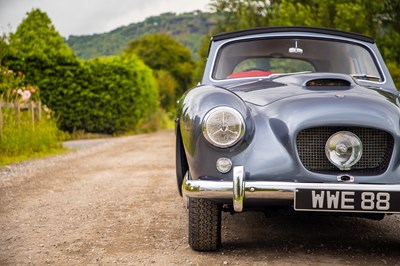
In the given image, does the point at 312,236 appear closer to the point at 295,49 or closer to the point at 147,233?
the point at 147,233

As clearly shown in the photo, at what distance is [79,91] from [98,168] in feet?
40.6

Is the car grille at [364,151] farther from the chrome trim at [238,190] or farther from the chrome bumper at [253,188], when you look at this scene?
the chrome trim at [238,190]

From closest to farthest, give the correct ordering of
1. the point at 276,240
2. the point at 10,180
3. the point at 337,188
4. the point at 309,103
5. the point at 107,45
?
1. the point at 337,188
2. the point at 309,103
3. the point at 276,240
4. the point at 10,180
5. the point at 107,45

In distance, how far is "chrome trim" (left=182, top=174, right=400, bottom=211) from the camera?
3168 mm

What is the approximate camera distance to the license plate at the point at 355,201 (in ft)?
10.4

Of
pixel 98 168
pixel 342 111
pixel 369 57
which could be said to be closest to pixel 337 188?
pixel 342 111

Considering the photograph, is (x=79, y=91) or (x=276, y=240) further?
(x=79, y=91)

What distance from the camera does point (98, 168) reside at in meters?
8.93

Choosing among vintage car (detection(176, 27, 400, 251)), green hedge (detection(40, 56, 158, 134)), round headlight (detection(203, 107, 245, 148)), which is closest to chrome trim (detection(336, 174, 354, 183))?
vintage car (detection(176, 27, 400, 251))

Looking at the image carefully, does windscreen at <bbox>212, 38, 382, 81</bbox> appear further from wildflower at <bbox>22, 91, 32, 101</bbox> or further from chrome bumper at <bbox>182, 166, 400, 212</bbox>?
wildflower at <bbox>22, 91, 32, 101</bbox>

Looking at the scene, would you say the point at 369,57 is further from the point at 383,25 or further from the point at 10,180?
the point at 383,25

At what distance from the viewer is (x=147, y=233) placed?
165 inches

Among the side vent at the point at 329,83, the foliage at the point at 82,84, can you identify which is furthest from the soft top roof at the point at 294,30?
the foliage at the point at 82,84

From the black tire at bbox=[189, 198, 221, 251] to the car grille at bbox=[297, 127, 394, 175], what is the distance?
612 millimetres
